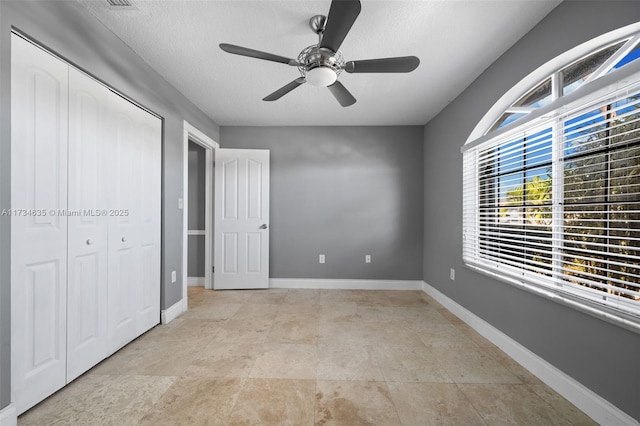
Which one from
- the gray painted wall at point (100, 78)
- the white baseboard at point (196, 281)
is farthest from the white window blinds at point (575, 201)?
the white baseboard at point (196, 281)

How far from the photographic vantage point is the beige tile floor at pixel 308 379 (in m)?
1.49

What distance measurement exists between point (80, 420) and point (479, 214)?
331 centimetres

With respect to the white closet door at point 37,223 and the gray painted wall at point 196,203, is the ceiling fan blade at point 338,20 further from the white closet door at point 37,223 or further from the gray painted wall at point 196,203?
the gray painted wall at point 196,203

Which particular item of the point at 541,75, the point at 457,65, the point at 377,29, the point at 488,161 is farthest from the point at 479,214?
the point at 377,29

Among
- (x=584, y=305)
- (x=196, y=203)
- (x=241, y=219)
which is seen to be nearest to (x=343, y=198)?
(x=241, y=219)

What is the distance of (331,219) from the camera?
13.4ft

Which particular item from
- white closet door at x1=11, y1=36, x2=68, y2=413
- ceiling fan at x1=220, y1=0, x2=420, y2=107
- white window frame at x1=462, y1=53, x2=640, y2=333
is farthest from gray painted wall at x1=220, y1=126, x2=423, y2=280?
white closet door at x1=11, y1=36, x2=68, y2=413

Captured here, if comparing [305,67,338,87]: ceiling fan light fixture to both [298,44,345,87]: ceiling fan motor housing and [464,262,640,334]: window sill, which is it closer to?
[298,44,345,87]: ceiling fan motor housing

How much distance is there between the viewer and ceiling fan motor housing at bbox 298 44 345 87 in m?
1.69

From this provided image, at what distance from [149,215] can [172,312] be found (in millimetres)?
1066

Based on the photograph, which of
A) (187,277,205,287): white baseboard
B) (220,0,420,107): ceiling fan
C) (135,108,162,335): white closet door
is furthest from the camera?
(187,277,205,287): white baseboard

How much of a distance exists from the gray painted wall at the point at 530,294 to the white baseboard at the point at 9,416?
121 inches

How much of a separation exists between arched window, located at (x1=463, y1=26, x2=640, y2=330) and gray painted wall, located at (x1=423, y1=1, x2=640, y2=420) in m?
0.09

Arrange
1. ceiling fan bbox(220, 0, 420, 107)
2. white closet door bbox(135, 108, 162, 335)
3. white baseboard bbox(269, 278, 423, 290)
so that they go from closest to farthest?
ceiling fan bbox(220, 0, 420, 107) < white closet door bbox(135, 108, 162, 335) < white baseboard bbox(269, 278, 423, 290)
